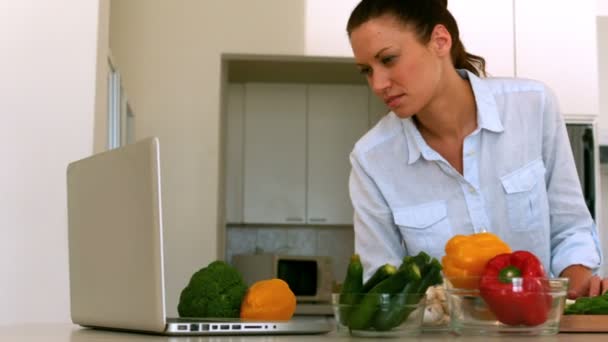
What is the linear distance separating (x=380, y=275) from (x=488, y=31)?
3.12m

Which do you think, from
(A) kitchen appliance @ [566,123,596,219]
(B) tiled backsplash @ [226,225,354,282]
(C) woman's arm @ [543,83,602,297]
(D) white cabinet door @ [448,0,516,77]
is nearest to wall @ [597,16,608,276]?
(A) kitchen appliance @ [566,123,596,219]

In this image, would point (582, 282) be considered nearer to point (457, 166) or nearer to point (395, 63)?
point (457, 166)

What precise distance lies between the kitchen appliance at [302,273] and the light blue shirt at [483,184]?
95.9 inches

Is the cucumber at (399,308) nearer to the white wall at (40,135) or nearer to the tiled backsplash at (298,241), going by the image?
the white wall at (40,135)

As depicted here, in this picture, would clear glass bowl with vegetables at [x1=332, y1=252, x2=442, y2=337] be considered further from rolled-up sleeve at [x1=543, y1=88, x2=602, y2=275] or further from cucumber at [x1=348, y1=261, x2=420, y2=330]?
rolled-up sleeve at [x1=543, y1=88, x2=602, y2=275]

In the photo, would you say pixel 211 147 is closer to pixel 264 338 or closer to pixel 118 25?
pixel 118 25

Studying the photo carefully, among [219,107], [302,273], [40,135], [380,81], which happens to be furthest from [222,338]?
[302,273]

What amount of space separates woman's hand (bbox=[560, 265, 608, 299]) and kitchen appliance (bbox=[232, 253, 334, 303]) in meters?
2.63

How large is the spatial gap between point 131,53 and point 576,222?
8.25ft

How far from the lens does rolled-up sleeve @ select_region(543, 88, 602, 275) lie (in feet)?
5.52

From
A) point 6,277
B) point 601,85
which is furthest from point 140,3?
point 601,85

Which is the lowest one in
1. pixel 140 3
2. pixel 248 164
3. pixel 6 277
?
pixel 6 277

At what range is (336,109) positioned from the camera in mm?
4754

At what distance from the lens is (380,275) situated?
0.98 m
